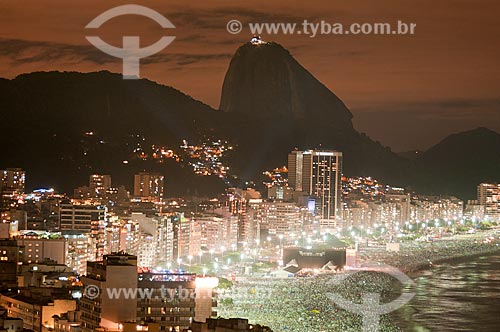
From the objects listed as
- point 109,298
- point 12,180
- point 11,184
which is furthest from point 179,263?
point 109,298

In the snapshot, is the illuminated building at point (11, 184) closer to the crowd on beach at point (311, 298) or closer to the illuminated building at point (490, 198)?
the crowd on beach at point (311, 298)

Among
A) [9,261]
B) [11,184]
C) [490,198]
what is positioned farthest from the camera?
[490,198]

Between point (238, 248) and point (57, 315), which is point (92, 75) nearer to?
point (238, 248)

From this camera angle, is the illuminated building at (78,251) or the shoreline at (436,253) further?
the shoreline at (436,253)

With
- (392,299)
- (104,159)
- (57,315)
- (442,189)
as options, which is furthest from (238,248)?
(442,189)

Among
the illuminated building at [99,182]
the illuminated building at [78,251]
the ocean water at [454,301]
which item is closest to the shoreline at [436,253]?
the ocean water at [454,301]

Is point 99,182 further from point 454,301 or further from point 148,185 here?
point 454,301
